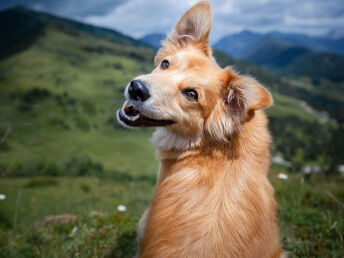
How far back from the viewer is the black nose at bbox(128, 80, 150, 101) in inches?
134

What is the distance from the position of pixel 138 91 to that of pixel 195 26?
72.9 inches

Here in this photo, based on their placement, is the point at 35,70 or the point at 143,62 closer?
the point at 35,70

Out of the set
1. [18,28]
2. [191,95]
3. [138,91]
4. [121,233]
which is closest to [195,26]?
[191,95]

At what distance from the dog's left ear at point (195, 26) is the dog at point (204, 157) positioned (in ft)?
0.06

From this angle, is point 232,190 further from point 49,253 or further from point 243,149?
point 49,253

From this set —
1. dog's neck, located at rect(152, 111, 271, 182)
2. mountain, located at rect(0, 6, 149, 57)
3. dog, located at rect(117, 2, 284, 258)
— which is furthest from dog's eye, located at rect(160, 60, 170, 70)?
mountain, located at rect(0, 6, 149, 57)

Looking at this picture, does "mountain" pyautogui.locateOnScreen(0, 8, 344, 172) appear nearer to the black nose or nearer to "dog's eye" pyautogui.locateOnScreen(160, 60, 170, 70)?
"dog's eye" pyautogui.locateOnScreen(160, 60, 170, 70)

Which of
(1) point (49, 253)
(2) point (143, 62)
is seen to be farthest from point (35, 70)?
(1) point (49, 253)

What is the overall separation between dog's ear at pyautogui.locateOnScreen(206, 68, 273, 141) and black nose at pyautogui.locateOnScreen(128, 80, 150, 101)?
97 centimetres

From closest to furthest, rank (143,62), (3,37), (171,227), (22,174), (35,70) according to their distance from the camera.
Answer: (171,227) < (22,174) < (35,70) < (143,62) < (3,37)

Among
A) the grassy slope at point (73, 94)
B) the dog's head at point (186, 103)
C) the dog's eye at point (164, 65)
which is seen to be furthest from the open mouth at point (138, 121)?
the grassy slope at point (73, 94)

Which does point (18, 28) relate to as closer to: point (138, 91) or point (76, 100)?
point (76, 100)

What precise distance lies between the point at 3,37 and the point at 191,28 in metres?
193

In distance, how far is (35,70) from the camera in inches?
4240
